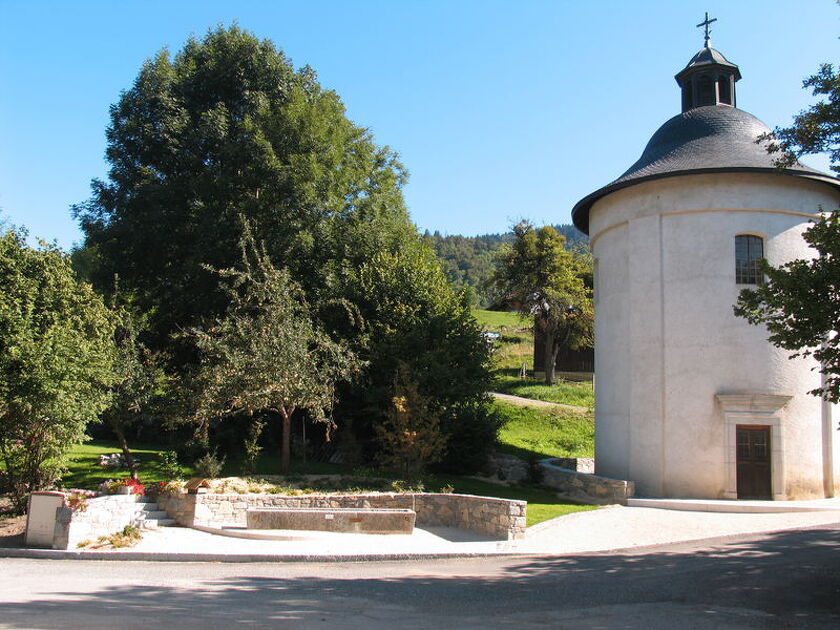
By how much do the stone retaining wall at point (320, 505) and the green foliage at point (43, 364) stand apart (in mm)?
3074

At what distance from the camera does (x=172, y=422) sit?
19312 mm

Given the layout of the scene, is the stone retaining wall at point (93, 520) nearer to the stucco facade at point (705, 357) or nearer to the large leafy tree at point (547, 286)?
the stucco facade at point (705, 357)

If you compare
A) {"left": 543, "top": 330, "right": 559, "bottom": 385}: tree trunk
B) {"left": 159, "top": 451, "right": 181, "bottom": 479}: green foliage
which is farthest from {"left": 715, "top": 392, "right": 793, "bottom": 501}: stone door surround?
{"left": 543, "top": 330, "right": 559, "bottom": 385}: tree trunk

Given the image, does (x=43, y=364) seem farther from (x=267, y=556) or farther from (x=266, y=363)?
(x=267, y=556)

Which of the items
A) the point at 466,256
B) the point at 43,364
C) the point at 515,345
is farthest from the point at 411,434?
the point at 466,256

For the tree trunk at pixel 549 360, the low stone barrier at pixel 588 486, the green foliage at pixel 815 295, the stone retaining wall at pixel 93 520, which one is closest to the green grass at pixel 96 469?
→ the stone retaining wall at pixel 93 520

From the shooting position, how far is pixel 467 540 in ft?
48.8

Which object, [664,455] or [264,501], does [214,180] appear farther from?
[664,455]

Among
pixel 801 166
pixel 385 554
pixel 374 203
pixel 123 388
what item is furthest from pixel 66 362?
pixel 801 166

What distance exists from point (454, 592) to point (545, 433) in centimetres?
1969

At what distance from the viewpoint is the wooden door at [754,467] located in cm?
1928

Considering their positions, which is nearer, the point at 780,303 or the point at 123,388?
the point at 780,303

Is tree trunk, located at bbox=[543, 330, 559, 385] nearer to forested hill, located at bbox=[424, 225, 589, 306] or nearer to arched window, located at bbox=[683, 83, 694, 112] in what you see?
arched window, located at bbox=[683, 83, 694, 112]

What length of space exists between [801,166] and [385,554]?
17127 millimetres
